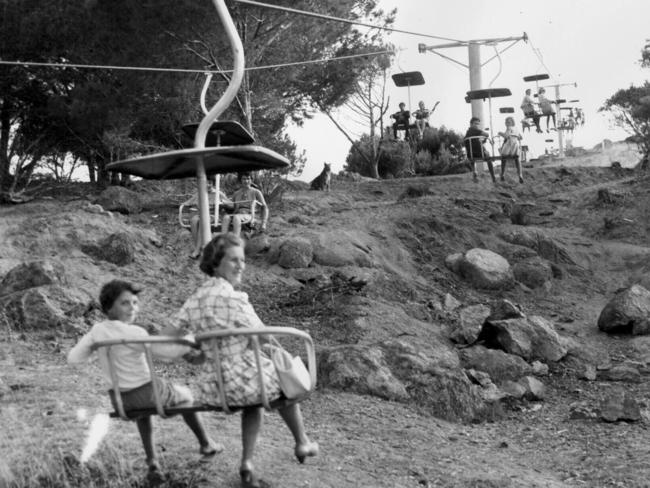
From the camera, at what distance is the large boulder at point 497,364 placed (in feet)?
39.5

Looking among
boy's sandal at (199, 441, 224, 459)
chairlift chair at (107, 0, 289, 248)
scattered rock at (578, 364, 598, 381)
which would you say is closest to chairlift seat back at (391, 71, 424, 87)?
scattered rock at (578, 364, 598, 381)

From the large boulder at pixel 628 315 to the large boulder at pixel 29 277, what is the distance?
7.68 meters

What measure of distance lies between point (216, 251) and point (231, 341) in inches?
21.0

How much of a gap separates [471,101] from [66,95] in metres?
10.8

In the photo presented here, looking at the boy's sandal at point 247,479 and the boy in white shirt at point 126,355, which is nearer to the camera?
the boy in white shirt at point 126,355

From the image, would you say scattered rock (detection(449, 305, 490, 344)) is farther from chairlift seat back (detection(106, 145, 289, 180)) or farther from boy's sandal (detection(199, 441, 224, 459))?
boy's sandal (detection(199, 441, 224, 459))

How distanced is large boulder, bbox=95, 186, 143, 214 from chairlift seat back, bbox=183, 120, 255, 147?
9157 mm

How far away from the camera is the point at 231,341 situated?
5758 mm

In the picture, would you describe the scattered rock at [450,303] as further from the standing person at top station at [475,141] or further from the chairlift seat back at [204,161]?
the chairlift seat back at [204,161]

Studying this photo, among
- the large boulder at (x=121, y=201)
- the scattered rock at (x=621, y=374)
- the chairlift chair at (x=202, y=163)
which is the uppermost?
the chairlift chair at (x=202, y=163)

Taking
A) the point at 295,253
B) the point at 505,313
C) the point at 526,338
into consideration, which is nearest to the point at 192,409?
the point at 526,338

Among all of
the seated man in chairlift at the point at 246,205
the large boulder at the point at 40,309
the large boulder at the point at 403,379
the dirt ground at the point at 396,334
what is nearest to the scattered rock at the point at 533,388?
the dirt ground at the point at 396,334

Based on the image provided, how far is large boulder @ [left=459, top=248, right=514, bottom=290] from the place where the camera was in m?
17.0

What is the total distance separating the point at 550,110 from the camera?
30078mm
